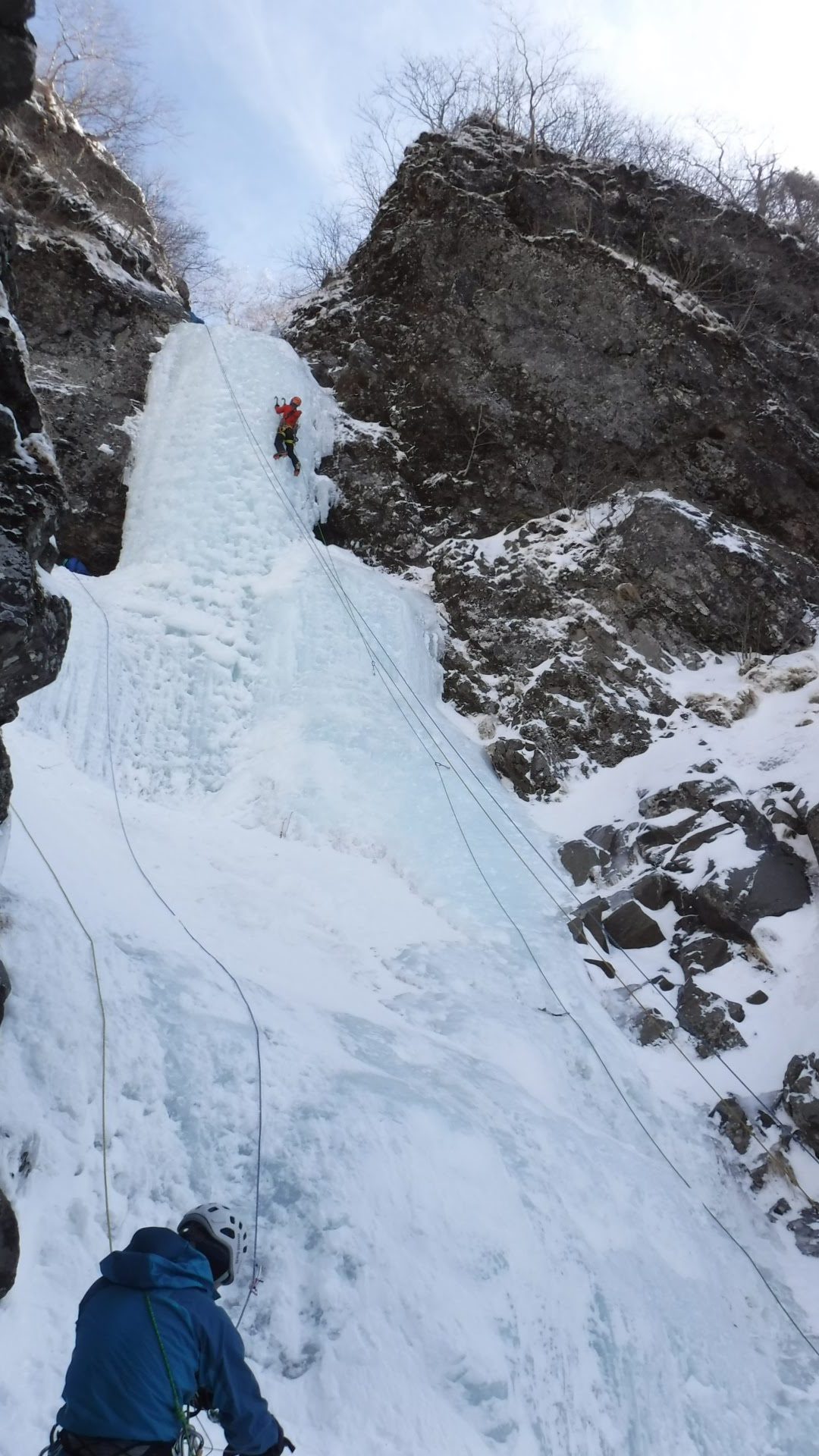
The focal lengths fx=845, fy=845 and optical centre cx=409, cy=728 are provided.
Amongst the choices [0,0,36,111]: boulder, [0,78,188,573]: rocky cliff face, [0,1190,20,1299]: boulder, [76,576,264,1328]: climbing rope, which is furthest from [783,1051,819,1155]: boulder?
[0,78,188,573]: rocky cliff face

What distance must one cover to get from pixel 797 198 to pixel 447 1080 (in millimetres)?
16981

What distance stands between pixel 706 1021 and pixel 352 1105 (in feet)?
10.5

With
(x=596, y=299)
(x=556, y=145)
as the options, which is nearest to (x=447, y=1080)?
(x=596, y=299)

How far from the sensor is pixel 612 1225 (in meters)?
4.55

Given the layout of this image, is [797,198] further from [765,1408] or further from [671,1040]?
[765,1408]

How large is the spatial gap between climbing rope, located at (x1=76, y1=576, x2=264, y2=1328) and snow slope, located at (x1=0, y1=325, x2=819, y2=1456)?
42 millimetres

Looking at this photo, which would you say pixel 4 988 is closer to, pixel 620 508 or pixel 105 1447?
pixel 105 1447

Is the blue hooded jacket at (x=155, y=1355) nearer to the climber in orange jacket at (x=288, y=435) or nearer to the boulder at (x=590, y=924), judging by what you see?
the boulder at (x=590, y=924)

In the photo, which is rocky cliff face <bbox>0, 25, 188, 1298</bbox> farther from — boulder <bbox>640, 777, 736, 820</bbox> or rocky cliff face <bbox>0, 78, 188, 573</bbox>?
boulder <bbox>640, 777, 736, 820</bbox>

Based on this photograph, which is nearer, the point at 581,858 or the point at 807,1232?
the point at 807,1232

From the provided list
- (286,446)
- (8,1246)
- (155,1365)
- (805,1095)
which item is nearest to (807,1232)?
(805,1095)

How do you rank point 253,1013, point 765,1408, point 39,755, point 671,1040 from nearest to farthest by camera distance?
point 765,1408, point 253,1013, point 671,1040, point 39,755

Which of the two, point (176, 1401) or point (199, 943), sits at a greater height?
point (176, 1401)

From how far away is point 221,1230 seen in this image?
2221 millimetres
